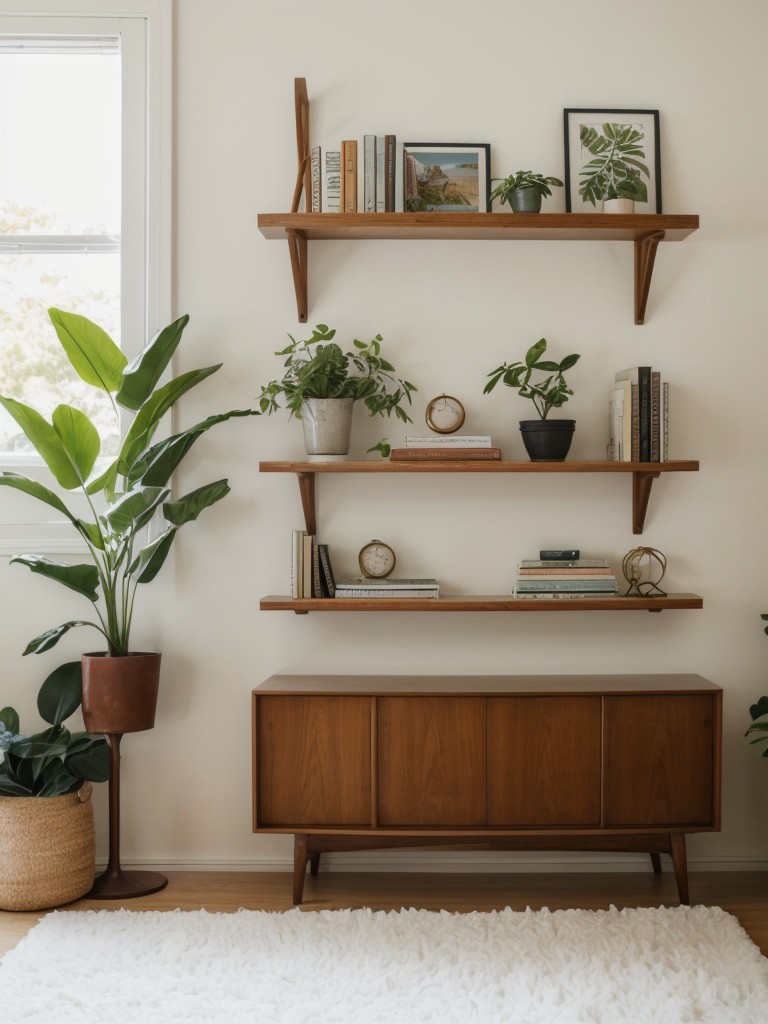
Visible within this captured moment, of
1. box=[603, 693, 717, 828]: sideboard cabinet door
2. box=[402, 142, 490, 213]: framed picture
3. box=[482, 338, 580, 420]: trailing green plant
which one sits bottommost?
box=[603, 693, 717, 828]: sideboard cabinet door

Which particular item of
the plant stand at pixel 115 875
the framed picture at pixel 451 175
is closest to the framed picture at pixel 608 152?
the framed picture at pixel 451 175

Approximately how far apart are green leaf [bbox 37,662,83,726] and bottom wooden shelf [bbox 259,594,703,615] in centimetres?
66

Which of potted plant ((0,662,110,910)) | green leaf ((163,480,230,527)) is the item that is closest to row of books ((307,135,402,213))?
green leaf ((163,480,230,527))

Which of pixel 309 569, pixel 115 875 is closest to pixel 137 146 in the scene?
pixel 309 569

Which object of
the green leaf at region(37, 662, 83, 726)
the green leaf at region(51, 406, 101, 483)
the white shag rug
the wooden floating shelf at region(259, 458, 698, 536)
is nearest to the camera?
the white shag rug

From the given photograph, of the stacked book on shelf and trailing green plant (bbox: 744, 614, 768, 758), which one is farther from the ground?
the stacked book on shelf

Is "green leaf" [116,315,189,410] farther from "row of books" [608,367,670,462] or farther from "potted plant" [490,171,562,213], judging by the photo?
"row of books" [608,367,670,462]

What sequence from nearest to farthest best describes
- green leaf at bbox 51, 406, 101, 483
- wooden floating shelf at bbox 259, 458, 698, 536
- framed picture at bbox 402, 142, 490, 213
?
green leaf at bbox 51, 406, 101, 483 < wooden floating shelf at bbox 259, 458, 698, 536 < framed picture at bbox 402, 142, 490, 213

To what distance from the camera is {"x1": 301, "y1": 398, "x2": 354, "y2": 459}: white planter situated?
2975mm

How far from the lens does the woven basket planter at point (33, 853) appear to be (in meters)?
2.82

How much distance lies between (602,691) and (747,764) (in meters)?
0.73

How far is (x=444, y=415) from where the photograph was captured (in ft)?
10.2

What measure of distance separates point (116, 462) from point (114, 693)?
0.69 meters

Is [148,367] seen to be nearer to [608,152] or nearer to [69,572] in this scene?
[69,572]
